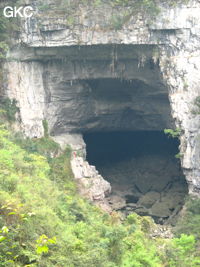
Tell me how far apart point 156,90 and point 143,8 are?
4388 millimetres

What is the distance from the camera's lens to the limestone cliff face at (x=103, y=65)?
63.2 ft

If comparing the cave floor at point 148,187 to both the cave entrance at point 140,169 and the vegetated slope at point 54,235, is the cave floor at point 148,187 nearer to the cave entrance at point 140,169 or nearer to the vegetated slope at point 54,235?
the cave entrance at point 140,169

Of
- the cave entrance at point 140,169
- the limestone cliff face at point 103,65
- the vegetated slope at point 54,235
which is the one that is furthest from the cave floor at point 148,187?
the vegetated slope at point 54,235

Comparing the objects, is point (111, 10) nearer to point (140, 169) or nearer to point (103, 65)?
point (103, 65)

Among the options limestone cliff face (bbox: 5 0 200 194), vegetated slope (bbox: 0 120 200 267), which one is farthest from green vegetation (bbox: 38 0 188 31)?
vegetated slope (bbox: 0 120 200 267)

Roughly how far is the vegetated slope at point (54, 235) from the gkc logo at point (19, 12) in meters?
6.38

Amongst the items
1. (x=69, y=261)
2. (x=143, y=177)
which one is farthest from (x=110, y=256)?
(x=143, y=177)

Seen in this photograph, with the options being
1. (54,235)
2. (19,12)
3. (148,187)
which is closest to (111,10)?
(19,12)

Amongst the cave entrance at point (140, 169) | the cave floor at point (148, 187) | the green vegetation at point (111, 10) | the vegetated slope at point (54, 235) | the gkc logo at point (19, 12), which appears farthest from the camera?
the cave entrance at point (140, 169)

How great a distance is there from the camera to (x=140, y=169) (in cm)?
2583

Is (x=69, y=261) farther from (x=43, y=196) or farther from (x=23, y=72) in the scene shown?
(x=23, y=72)

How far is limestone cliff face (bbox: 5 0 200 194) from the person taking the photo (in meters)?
19.3

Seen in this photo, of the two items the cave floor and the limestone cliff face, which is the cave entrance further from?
the limestone cliff face

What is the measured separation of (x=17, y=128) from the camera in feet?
66.3
